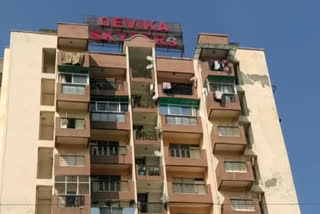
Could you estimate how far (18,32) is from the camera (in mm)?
38312

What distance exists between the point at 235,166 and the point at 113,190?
25.2ft

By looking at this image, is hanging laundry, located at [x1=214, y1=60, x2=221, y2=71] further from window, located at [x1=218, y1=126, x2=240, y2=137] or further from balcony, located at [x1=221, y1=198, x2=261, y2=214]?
balcony, located at [x1=221, y1=198, x2=261, y2=214]

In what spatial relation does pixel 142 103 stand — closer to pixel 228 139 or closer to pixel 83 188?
pixel 228 139

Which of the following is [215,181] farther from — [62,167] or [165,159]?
[62,167]

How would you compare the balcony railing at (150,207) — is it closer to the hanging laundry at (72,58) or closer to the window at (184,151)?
the window at (184,151)

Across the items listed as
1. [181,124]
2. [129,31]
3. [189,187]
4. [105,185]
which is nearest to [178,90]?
[181,124]

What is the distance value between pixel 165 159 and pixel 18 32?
13.8 m

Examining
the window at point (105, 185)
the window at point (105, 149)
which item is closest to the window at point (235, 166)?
the window at point (105, 149)

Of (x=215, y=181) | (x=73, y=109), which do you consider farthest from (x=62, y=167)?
(x=215, y=181)

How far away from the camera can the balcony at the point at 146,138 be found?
3519 centimetres

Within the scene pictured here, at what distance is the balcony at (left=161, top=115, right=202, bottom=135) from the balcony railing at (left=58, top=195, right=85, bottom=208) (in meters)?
7.34

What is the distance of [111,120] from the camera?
3559 cm

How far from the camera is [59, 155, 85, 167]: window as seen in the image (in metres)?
32.7

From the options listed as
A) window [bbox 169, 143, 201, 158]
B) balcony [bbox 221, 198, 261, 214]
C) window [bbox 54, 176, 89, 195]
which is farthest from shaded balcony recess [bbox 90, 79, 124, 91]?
balcony [bbox 221, 198, 261, 214]
